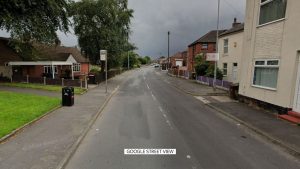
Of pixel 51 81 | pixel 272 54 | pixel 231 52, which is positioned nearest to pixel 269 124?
pixel 272 54

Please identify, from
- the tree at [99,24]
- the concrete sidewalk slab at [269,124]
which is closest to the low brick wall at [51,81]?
the tree at [99,24]

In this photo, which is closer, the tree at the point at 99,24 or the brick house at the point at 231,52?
the brick house at the point at 231,52

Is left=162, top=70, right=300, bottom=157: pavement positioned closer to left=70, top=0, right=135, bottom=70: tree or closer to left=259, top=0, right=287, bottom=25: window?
left=259, top=0, right=287, bottom=25: window

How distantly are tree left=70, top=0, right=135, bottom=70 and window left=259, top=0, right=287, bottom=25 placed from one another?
2065 cm

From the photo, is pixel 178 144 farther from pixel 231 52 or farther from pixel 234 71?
pixel 231 52

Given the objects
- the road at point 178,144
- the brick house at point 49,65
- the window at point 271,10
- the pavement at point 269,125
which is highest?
the window at point 271,10

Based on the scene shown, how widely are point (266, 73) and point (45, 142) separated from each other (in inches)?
456

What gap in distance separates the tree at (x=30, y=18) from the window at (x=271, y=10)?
55.6 ft

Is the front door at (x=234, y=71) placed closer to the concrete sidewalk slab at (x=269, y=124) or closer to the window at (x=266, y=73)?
the window at (x=266, y=73)

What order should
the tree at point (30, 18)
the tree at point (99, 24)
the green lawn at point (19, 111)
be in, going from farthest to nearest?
the tree at point (99, 24), the tree at point (30, 18), the green lawn at point (19, 111)

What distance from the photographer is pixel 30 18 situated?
68.5 feet

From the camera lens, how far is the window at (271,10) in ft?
39.1
